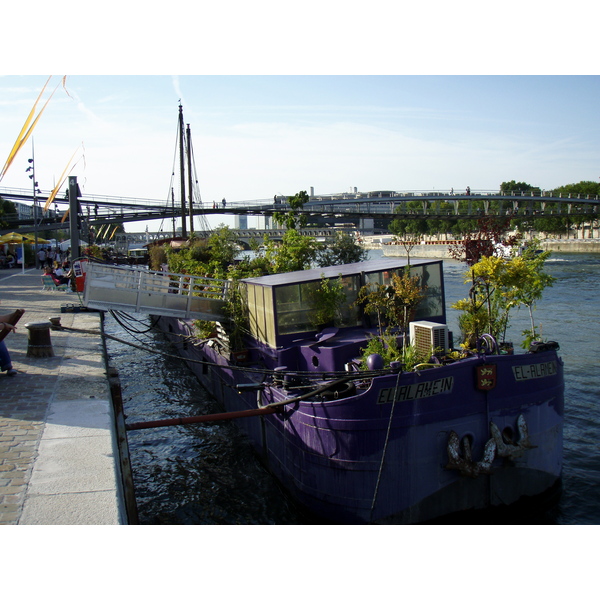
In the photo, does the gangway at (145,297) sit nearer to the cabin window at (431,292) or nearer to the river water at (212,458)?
the river water at (212,458)

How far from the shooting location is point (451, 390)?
8570mm

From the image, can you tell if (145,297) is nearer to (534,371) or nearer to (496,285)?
(496,285)

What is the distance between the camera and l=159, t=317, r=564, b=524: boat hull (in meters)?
8.45

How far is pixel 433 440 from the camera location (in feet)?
28.1

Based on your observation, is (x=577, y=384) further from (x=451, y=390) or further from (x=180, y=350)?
(x=180, y=350)

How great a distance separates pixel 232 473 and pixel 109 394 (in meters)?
2.96

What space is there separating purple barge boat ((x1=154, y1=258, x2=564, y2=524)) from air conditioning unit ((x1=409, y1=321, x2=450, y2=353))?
0.05ft

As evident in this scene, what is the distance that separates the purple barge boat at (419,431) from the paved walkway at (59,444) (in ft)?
7.62

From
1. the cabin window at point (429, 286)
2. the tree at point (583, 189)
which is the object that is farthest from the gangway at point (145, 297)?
the tree at point (583, 189)

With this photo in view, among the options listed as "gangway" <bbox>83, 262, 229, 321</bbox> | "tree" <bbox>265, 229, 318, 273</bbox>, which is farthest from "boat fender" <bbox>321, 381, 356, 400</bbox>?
"tree" <bbox>265, 229, 318, 273</bbox>

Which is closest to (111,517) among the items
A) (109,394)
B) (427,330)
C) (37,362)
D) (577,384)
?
(109,394)

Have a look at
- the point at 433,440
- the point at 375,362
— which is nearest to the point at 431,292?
the point at 375,362

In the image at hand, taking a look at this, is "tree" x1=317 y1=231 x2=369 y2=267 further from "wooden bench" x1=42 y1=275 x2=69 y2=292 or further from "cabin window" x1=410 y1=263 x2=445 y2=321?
"cabin window" x1=410 y1=263 x2=445 y2=321

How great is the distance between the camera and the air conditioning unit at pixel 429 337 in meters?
9.38
